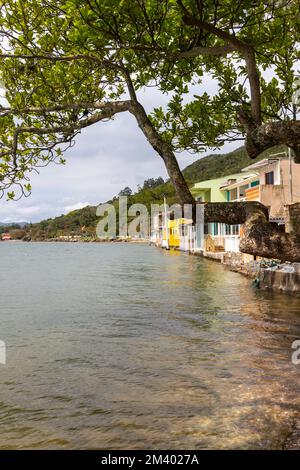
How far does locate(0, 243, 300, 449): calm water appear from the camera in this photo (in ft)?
17.7

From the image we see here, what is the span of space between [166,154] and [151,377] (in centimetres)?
371

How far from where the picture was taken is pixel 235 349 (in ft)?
31.0

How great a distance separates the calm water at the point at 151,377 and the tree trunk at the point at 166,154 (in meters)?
2.91

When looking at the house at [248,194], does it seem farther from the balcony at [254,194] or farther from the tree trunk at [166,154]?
the tree trunk at [166,154]

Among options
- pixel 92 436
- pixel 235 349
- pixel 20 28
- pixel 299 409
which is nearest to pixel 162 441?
pixel 92 436

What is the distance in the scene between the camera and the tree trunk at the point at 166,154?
671 centimetres

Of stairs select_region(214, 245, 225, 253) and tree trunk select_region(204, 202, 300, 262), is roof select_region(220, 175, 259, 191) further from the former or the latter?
tree trunk select_region(204, 202, 300, 262)

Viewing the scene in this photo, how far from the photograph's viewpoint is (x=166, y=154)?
22.5 feet

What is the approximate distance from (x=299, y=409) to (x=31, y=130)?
600 cm

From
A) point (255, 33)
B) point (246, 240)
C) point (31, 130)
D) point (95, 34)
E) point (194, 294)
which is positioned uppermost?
point (255, 33)

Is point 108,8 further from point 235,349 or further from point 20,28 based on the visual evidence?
point 235,349

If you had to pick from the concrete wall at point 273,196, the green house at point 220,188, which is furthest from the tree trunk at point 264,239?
the green house at point 220,188
